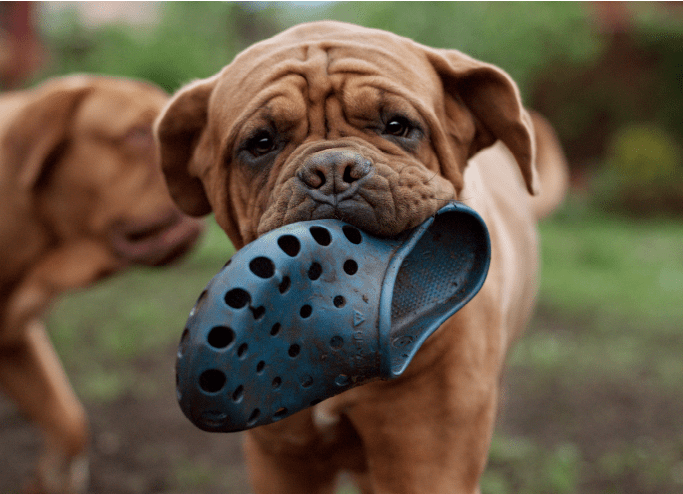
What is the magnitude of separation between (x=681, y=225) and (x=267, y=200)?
11.8 meters

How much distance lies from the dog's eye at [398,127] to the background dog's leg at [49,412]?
2.57 meters

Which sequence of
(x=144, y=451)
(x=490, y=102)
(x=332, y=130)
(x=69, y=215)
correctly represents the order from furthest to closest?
(x=144, y=451) < (x=69, y=215) < (x=490, y=102) < (x=332, y=130)

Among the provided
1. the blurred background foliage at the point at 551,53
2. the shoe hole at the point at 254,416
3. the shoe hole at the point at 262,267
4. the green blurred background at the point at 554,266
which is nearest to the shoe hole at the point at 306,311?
the shoe hole at the point at 262,267

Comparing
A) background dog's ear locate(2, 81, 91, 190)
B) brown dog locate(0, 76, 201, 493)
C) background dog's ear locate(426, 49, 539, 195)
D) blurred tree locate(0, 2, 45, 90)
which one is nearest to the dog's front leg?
background dog's ear locate(426, 49, 539, 195)

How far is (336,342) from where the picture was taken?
1.45m

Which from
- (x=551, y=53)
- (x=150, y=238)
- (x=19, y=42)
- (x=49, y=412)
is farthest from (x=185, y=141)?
(x=551, y=53)

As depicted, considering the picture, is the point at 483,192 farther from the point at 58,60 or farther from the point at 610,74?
the point at 610,74

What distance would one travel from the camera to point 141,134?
11.6 ft

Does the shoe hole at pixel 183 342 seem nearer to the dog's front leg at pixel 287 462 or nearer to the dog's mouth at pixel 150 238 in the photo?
the dog's front leg at pixel 287 462

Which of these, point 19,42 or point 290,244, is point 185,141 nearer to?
point 290,244

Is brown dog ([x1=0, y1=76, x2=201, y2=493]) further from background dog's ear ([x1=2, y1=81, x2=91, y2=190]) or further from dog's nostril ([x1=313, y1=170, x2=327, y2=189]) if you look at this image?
dog's nostril ([x1=313, y1=170, x2=327, y2=189])

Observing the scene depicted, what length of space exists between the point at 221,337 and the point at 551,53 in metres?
13.6

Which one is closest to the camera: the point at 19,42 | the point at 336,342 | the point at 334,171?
the point at 336,342

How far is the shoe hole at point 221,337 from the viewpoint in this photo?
1.34 meters
